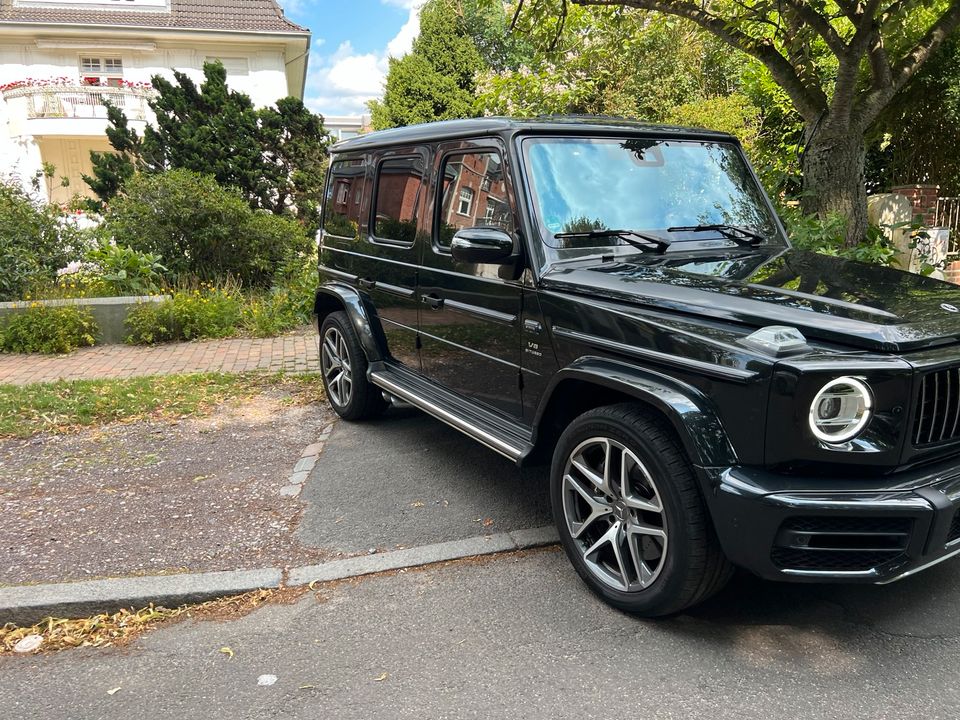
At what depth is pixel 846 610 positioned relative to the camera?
3.02 metres

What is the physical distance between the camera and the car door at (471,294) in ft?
12.1

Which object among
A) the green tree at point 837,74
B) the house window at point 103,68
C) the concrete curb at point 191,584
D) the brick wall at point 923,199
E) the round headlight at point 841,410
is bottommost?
the concrete curb at point 191,584

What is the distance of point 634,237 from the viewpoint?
3.61 metres

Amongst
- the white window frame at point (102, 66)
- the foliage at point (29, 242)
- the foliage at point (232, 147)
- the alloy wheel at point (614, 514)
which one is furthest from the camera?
the white window frame at point (102, 66)

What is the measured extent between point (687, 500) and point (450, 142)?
2.45 metres

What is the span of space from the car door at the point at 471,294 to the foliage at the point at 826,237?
3.40 m

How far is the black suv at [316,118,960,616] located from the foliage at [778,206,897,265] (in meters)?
2.47

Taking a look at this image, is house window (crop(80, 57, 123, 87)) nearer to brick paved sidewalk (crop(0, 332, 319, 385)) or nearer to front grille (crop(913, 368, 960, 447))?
brick paved sidewalk (crop(0, 332, 319, 385))

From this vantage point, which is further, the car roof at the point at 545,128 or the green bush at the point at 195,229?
the green bush at the point at 195,229

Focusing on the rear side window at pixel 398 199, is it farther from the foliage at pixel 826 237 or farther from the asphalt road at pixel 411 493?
the foliage at pixel 826 237

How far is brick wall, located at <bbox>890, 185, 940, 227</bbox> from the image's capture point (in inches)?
409

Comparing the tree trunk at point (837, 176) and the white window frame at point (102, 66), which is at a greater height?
the white window frame at point (102, 66)

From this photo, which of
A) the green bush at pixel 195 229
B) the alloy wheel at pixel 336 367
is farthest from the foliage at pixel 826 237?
the green bush at pixel 195 229

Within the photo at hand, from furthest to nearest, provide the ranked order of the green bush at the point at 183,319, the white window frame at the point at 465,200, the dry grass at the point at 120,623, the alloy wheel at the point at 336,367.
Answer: the green bush at the point at 183,319 < the alloy wheel at the point at 336,367 < the white window frame at the point at 465,200 < the dry grass at the point at 120,623
